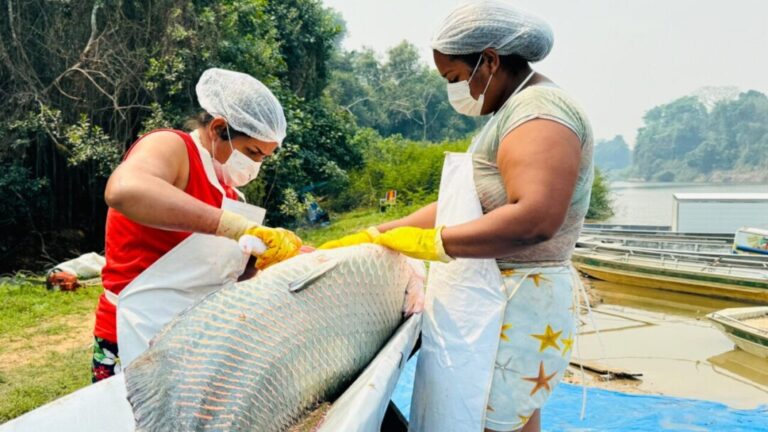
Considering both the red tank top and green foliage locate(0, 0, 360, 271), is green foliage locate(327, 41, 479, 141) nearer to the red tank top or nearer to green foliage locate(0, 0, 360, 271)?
green foliage locate(0, 0, 360, 271)

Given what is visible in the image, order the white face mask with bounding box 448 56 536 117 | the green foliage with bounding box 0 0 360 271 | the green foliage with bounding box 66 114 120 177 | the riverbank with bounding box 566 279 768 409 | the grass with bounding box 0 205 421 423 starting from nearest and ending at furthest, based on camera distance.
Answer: the white face mask with bounding box 448 56 536 117 < the grass with bounding box 0 205 421 423 < the riverbank with bounding box 566 279 768 409 < the green foliage with bounding box 66 114 120 177 < the green foliage with bounding box 0 0 360 271

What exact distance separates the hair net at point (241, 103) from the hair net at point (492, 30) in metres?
0.73

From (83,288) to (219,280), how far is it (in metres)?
7.11

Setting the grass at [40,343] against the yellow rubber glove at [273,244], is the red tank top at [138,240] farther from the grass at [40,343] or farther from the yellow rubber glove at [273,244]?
the grass at [40,343]

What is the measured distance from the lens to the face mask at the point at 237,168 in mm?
2133

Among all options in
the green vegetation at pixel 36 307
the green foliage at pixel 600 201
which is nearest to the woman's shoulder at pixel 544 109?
the green vegetation at pixel 36 307

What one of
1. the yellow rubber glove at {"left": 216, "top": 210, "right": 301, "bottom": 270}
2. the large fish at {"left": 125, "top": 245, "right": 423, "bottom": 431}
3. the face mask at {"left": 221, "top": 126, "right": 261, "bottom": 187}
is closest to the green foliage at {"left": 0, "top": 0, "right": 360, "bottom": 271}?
the face mask at {"left": 221, "top": 126, "right": 261, "bottom": 187}

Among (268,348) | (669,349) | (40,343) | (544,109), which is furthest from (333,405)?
(669,349)

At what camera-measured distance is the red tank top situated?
6.36 ft

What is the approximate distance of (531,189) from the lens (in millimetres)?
1374

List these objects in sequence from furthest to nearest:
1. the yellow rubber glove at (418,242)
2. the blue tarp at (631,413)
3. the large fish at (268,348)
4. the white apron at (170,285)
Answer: the blue tarp at (631,413)
the white apron at (170,285)
the yellow rubber glove at (418,242)
the large fish at (268,348)

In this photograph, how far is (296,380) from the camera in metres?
1.41

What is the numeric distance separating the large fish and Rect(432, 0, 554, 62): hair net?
23.7 inches

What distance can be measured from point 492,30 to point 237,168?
3.43 ft
